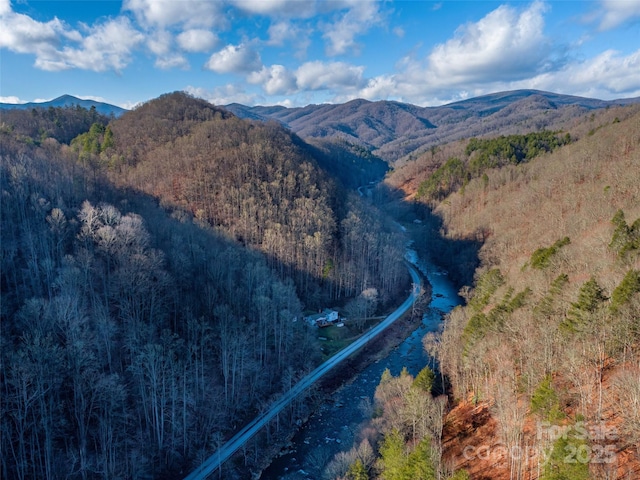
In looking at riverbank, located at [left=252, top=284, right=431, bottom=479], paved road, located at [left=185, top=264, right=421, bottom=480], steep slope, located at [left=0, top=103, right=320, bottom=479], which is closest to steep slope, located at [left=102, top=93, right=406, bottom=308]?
riverbank, located at [left=252, top=284, right=431, bottom=479]

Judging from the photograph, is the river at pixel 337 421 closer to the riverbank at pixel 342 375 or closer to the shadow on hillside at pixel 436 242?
the riverbank at pixel 342 375

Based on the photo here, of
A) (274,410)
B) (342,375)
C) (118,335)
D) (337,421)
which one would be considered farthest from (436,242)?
(118,335)

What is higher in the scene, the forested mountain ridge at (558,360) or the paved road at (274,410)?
the forested mountain ridge at (558,360)

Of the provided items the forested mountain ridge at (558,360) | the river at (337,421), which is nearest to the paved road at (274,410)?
the river at (337,421)

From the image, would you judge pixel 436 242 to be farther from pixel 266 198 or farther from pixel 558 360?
pixel 558 360

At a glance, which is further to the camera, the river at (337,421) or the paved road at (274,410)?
the river at (337,421)
